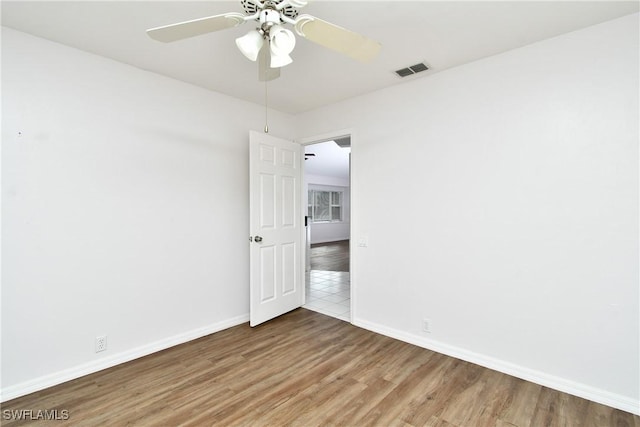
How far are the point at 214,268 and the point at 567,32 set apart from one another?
11.7ft

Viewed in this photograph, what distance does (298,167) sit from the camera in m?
3.74

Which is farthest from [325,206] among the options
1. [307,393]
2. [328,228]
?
[307,393]

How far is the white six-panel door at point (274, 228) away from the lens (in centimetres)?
318

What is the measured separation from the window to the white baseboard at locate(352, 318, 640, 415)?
7.22 metres

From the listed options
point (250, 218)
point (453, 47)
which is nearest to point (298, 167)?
point (250, 218)

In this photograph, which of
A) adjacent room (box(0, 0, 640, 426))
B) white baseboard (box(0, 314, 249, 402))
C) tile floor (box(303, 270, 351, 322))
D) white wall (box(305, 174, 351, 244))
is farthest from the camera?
white wall (box(305, 174, 351, 244))

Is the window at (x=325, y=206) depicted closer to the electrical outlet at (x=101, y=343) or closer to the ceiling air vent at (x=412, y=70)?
the ceiling air vent at (x=412, y=70)

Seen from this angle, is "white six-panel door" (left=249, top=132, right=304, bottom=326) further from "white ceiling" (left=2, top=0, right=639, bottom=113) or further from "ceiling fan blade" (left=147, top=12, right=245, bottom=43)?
"ceiling fan blade" (left=147, top=12, right=245, bottom=43)

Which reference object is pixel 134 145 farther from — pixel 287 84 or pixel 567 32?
pixel 567 32

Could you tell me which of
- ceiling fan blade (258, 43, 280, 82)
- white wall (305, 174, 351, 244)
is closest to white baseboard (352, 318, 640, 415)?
ceiling fan blade (258, 43, 280, 82)

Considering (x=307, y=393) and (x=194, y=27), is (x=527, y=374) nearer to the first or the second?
(x=307, y=393)

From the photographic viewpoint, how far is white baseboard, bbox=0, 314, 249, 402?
2029mm

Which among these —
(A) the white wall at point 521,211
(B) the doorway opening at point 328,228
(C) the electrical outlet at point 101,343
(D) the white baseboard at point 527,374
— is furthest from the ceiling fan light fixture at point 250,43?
(D) the white baseboard at point 527,374

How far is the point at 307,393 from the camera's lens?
207cm
